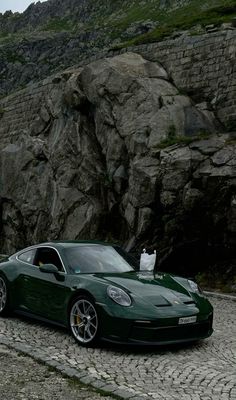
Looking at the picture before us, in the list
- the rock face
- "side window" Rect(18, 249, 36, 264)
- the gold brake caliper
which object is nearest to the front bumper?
the gold brake caliper

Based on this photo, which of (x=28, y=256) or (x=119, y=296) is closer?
(x=119, y=296)

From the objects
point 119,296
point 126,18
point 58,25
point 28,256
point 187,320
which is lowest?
point 187,320

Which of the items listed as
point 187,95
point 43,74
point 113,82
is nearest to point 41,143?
point 113,82

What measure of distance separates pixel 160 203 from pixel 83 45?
179 ft

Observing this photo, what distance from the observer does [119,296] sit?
6812 millimetres

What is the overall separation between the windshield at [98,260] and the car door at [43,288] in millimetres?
206

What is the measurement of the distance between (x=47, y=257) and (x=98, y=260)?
0.86 m

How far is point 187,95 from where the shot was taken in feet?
59.6

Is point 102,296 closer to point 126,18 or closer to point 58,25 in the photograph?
point 126,18

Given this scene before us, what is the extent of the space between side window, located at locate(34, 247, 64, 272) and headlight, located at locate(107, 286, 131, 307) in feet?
4.54

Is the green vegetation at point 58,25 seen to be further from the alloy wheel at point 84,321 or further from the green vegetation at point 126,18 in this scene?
the alloy wheel at point 84,321

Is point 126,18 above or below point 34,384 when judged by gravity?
Result: above

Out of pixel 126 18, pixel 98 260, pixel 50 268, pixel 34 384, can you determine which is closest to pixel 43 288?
pixel 50 268

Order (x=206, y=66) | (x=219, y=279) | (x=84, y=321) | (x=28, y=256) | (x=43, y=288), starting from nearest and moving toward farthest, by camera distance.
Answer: (x=84, y=321) < (x=43, y=288) < (x=28, y=256) < (x=219, y=279) < (x=206, y=66)
